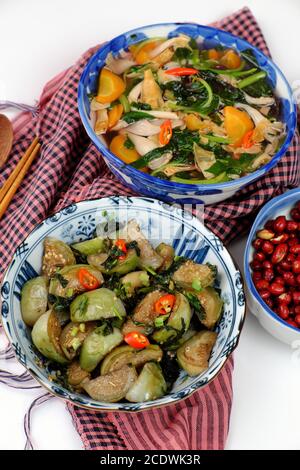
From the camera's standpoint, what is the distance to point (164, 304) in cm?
173

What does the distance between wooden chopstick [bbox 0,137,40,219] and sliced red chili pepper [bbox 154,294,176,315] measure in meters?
0.74

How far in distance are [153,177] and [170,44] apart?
608 mm

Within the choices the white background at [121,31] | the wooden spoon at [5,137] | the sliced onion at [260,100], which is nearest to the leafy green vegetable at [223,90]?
the sliced onion at [260,100]

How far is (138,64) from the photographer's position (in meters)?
2.22

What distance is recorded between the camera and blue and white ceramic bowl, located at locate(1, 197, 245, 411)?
1.61 m

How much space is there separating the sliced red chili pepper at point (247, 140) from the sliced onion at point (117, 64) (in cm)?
50

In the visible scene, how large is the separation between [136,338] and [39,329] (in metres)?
0.26

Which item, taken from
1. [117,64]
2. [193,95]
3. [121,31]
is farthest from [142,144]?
[121,31]

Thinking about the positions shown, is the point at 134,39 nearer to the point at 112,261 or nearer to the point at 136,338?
the point at 112,261

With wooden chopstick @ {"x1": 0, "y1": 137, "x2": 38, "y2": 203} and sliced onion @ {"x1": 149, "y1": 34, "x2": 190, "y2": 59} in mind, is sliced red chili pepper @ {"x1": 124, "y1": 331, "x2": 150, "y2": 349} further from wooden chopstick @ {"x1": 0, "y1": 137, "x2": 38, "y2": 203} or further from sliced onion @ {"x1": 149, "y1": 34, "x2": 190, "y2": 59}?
sliced onion @ {"x1": 149, "y1": 34, "x2": 190, "y2": 59}

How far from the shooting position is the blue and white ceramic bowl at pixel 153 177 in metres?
1.92

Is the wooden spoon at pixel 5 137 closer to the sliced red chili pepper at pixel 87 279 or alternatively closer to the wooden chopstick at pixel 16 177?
the wooden chopstick at pixel 16 177

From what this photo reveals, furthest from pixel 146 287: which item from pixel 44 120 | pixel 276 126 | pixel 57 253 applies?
pixel 44 120

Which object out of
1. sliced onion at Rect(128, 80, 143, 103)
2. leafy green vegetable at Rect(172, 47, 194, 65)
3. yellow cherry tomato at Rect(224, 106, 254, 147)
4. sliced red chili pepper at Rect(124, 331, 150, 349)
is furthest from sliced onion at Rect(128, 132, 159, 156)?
sliced red chili pepper at Rect(124, 331, 150, 349)
